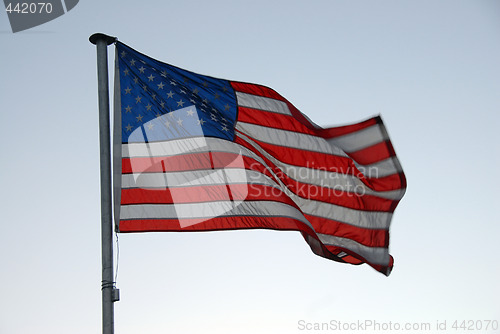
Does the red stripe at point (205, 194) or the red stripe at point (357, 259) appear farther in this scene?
the red stripe at point (357, 259)

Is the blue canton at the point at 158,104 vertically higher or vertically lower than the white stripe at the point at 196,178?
higher

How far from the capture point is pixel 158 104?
10.4 meters

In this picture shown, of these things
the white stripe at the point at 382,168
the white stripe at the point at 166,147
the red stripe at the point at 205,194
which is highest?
the white stripe at the point at 166,147

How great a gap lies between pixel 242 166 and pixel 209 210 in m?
0.98

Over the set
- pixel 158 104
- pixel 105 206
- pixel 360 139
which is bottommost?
pixel 105 206

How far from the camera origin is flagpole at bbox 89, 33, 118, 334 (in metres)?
8.54

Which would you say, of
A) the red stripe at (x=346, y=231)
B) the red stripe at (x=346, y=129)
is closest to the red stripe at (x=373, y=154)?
the red stripe at (x=346, y=129)

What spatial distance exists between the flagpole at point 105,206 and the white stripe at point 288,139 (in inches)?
104

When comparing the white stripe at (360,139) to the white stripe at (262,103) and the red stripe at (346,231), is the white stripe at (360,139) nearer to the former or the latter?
the white stripe at (262,103)

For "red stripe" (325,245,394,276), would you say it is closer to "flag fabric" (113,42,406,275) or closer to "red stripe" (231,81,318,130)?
"flag fabric" (113,42,406,275)

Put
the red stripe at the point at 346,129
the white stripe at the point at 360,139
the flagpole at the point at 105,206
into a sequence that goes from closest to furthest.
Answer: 1. the flagpole at the point at 105,206
2. the white stripe at the point at 360,139
3. the red stripe at the point at 346,129

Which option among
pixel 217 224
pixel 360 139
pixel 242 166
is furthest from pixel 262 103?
pixel 217 224

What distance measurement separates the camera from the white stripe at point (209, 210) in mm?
9781

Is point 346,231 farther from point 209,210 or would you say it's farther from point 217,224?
point 209,210
